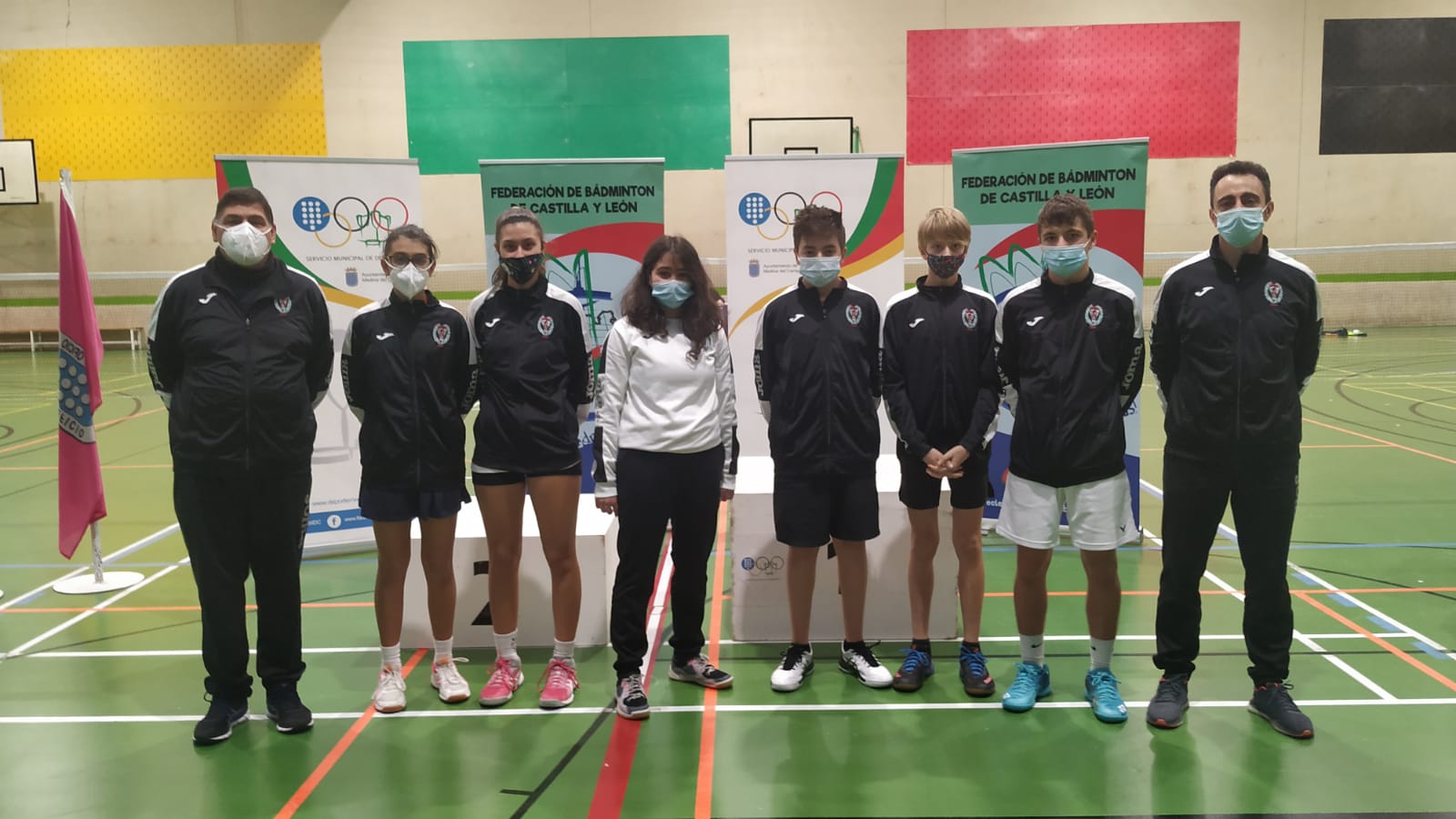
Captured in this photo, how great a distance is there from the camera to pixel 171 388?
3.74 meters

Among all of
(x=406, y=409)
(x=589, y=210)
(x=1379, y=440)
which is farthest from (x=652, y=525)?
(x=1379, y=440)

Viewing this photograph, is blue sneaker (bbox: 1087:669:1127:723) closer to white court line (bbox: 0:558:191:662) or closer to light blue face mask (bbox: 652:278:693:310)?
light blue face mask (bbox: 652:278:693:310)

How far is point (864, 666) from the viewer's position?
4297 mm

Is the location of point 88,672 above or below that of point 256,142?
below

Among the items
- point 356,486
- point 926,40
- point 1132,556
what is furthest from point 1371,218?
point 356,486

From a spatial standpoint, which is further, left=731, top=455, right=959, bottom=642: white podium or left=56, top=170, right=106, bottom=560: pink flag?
left=56, top=170, right=106, bottom=560: pink flag

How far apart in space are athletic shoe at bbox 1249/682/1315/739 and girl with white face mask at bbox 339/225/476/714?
321 centimetres

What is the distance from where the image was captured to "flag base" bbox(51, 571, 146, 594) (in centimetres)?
572

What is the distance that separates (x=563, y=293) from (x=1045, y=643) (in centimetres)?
276

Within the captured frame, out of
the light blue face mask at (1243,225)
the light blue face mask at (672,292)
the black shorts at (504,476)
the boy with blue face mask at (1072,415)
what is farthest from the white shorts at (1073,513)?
the black shorts at (504,476)

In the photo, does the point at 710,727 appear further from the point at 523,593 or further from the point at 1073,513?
the point at 1073,513

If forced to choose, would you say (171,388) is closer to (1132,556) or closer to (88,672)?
(88,672)

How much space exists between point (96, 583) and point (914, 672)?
466cm

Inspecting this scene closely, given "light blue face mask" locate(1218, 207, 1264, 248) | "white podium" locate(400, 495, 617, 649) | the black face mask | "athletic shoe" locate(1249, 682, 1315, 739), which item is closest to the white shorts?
"athletic shoe" locate(1249, 682, 1315, 739)
